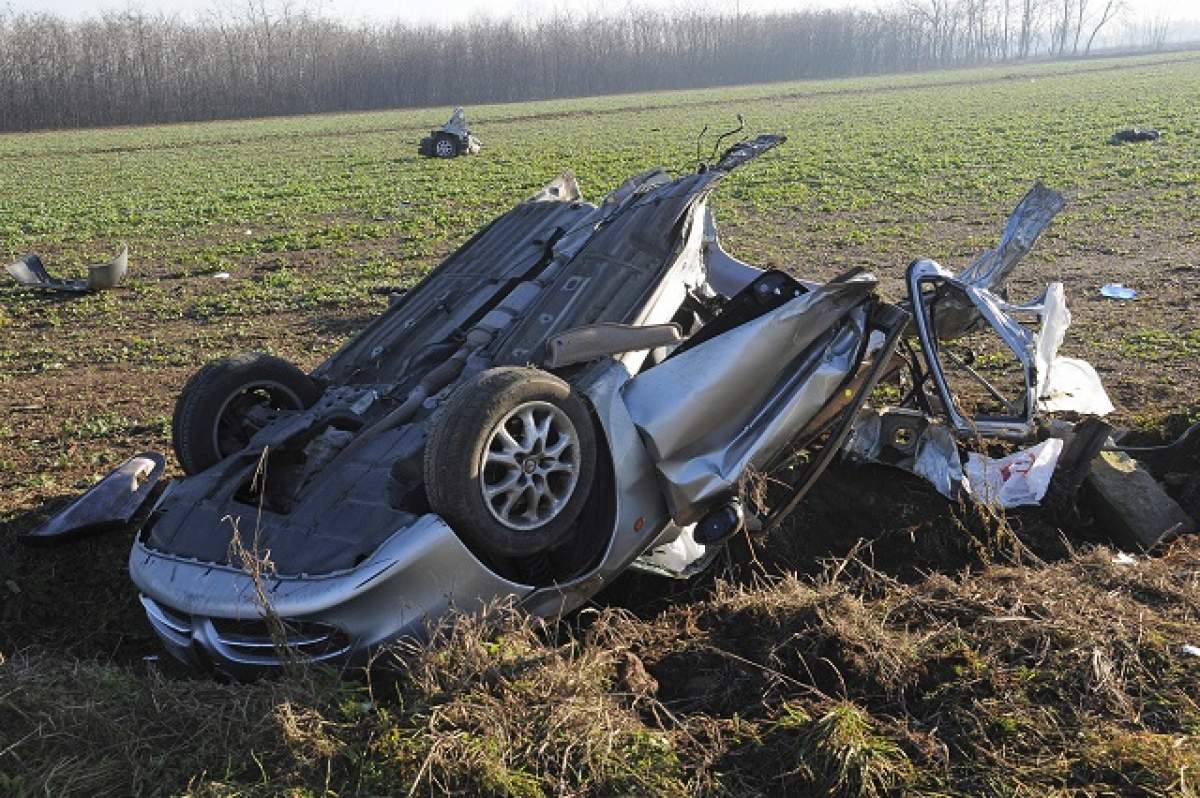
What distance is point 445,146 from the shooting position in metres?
26.7

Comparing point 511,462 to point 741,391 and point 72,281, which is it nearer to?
point 741,391

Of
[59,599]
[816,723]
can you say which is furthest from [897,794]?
[59,599]

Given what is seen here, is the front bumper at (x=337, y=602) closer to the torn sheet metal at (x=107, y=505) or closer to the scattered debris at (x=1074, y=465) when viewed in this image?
the torn sheet metal at (x=107, y=505)

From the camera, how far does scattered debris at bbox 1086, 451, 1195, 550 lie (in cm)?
500

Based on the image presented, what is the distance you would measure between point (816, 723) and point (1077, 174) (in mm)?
16695

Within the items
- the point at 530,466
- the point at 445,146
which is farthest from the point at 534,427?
the point at 445,146

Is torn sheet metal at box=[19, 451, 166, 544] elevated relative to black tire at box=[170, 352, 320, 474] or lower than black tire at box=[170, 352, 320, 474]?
lower

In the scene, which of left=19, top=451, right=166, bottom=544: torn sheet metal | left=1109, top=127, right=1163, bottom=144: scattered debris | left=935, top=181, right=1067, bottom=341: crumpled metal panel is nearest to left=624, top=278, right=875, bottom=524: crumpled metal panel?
left=935, top=181, right=1067, bottom=341: crumpled metal panel

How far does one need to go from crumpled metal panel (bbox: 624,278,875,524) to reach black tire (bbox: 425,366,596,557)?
14.5 inches

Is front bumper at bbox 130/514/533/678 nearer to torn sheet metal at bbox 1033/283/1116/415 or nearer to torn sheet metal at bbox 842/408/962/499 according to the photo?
torn sheet metal at bbox 842/408/962/499

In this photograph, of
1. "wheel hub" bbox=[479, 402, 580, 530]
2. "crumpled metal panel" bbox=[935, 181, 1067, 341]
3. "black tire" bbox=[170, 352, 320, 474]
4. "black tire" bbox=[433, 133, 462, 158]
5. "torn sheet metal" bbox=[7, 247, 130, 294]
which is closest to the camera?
"wheel hub" bbox=[479, 402, 580, 530]

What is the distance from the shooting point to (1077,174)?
17531mm

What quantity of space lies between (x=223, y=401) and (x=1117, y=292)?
311 inches

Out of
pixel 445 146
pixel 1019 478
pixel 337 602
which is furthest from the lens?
pixel 445 146
